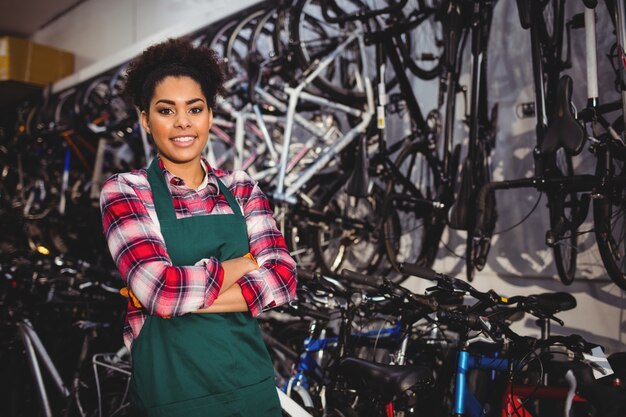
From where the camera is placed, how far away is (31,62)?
27.8 feet

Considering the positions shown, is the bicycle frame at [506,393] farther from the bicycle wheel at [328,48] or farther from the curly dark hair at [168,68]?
the bicycle wheel at [328,48]

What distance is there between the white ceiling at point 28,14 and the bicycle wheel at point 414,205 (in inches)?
279

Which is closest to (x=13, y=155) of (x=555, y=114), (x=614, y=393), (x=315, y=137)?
(x=315, y=137)

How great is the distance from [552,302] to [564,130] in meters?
0.78

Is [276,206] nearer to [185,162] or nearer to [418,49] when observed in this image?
[418,49]

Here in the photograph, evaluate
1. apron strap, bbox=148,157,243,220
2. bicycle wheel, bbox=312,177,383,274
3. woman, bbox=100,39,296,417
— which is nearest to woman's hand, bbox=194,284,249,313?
woman, bbox=100,39,296,417

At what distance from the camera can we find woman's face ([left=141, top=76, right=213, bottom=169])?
171 centimetres

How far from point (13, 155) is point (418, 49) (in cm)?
647

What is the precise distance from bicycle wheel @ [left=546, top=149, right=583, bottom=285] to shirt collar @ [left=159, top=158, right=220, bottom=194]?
1.89 meters

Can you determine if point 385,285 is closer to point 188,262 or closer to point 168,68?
point 188,262

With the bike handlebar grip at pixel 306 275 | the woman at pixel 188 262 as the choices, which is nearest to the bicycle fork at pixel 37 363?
the bike handlebar grip at pixel 306 275

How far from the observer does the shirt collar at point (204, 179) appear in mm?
1708

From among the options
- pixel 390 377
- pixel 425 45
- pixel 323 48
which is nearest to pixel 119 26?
pixel 323 48

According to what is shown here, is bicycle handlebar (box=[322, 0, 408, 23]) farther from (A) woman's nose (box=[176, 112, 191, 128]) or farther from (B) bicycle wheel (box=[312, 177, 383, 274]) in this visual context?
(A) woman's nose (box=[176, 112, 191, 128])
